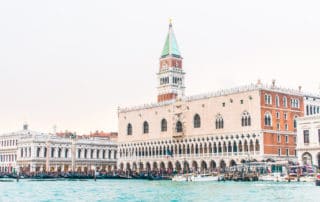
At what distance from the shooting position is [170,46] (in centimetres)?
9812

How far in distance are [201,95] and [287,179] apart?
24.7 m

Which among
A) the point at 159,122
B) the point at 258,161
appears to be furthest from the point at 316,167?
the point at 159,122

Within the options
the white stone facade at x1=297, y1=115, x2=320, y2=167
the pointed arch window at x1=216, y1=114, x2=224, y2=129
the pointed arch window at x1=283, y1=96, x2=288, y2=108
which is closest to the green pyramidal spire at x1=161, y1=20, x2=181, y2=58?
the pointed arch window at x1=216, y1=114, x2=224, y2=129

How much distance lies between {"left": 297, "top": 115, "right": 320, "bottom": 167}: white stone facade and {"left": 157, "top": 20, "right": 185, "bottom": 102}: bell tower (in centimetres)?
3555

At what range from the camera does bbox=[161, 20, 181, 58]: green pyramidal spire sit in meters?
98.0

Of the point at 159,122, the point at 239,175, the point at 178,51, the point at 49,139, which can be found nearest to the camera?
the point at 239,175

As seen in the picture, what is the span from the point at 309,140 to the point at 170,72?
38837mm

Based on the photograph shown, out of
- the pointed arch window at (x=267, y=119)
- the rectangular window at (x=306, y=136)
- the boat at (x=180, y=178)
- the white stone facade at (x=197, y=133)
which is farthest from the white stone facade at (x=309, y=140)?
the boat at (x=180, y=178)

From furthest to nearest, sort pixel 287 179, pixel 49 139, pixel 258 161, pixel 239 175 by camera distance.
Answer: pixel 49 139, pixel 258 161, pixel 239 175, pixel 287 179

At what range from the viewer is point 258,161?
2606 inches

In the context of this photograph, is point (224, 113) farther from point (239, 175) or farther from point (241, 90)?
point (239, 175)

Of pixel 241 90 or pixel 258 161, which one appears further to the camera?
pixel 241 90

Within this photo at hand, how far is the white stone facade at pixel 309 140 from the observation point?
202 ft

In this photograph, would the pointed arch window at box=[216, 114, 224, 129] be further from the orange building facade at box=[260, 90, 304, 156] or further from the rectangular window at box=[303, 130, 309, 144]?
the rectangular window at box=[303, 130, 309, 144]
